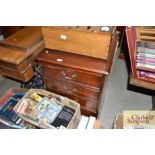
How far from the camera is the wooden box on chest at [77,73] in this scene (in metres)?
1.26

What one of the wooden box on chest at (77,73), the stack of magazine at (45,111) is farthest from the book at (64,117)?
the wooden box on chest at (77,73)

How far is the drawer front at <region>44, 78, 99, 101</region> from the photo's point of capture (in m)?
1.42

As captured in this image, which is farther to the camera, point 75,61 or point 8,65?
point 8,65

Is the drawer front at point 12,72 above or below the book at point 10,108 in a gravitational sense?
above

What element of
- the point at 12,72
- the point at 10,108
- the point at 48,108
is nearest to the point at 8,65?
the point at 12,72

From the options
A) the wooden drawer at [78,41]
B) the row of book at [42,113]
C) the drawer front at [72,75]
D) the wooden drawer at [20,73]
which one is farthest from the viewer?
the wooden drawer at [20,73]

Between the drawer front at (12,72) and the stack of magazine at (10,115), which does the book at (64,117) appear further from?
the drawer front at (12,72)

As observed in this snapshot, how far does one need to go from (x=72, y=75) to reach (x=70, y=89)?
0.67 feet

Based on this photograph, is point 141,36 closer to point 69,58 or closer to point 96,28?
point 96,28

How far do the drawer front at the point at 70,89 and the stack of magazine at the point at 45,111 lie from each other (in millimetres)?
107

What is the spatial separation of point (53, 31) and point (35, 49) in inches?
13.5

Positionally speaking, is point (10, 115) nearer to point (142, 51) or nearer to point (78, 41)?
point (78, 41)

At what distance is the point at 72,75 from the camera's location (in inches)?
53.3
